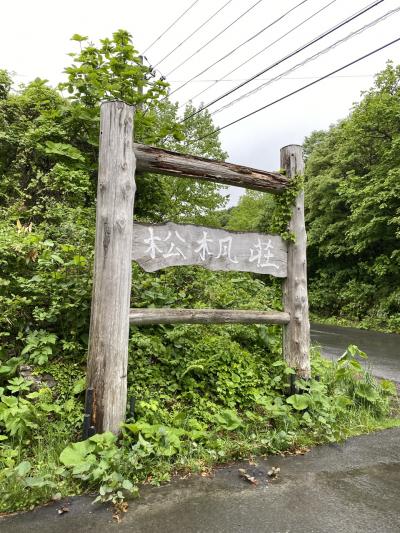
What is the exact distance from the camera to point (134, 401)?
2963mm

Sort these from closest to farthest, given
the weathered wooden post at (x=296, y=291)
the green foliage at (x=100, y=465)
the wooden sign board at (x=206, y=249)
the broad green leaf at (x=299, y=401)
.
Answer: the green foliage at (x=100, y=465), the wooden sign board at (x=206, y=249), the broad green leaf at (x=299, y=401), the weathered wooden post at (x=296, y=291)

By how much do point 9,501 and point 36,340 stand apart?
4.41 ft

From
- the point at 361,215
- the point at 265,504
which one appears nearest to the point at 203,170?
the point at 265,504

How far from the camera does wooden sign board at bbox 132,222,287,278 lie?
3.17 metres

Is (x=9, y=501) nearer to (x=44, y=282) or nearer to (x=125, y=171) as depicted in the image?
(x=44, y=282)

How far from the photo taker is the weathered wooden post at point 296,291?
3.86 metres

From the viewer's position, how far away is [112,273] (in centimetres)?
288

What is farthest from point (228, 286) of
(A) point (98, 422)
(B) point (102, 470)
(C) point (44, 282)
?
(B) point (102, 470)

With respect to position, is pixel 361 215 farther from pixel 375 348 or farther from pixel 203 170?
pixel 203 170

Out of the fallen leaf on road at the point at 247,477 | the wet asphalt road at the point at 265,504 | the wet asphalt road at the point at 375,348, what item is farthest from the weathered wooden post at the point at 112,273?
the wet asphalt road at the point at 375,348

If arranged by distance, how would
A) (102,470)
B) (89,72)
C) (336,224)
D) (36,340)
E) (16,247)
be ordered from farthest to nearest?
(336,224)
(89,72)
(16,247)
(36,340)
(102,470)

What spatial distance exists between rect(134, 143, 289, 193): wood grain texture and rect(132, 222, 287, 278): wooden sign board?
487 millimetres

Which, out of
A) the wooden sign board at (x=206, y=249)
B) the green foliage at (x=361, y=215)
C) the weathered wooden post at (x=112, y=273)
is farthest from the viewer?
the green foliage at (x=361, y=215)

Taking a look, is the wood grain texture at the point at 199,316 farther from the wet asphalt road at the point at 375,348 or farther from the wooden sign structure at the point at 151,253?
the wet asphalt road at the point at 375,348
